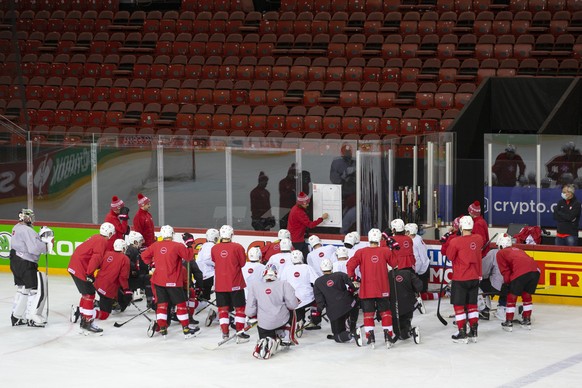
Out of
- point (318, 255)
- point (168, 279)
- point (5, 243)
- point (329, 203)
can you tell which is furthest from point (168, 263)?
point (5, 243)

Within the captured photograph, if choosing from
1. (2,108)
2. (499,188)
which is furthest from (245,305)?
(2,108)

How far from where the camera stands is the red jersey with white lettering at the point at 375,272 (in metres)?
12.6

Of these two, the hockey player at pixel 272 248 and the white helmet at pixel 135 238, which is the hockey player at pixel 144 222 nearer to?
the white helmet at pixel 135 238

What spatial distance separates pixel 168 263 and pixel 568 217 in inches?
240

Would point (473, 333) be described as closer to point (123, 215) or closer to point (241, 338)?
point (241, 338)

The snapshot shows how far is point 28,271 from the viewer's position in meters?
13.9

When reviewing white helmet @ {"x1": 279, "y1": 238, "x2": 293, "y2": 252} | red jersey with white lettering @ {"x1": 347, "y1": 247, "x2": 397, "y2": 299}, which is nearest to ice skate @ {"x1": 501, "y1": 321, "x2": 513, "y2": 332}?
red jersey with white lettering @ {"x1": 347, "y1": 247, "x2": 397, "y2": 299}

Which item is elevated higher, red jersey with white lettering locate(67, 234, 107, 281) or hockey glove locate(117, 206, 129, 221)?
hockey glove locate(117, 206, 129, 221)

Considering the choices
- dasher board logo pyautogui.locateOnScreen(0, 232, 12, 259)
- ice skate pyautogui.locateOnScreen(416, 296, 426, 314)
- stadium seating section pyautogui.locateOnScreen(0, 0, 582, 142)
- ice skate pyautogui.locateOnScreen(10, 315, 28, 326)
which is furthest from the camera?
stadium seating section pyautogui.locateOnScreen(0, 0, 582, 142)

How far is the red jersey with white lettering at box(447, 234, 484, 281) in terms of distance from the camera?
1276 centimetres

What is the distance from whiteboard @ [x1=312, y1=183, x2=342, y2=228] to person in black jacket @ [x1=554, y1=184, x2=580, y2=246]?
3.20 metres

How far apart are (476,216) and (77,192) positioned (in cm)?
672

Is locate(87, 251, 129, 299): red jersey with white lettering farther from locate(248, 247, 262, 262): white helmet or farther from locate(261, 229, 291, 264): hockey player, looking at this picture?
locate(261, 229, 291, 264): hockey player

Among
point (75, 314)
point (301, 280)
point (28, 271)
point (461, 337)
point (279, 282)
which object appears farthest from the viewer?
point (75, 314)
